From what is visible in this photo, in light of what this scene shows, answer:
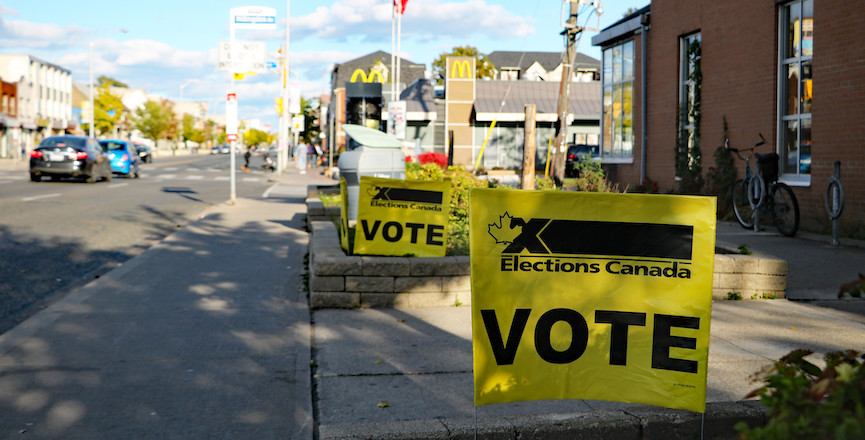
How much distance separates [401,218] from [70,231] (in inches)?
301

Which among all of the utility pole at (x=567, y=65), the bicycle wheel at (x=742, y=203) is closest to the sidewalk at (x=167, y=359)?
the bicycle wheel at (x=742, y=203)

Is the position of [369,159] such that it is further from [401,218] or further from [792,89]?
[792,89]

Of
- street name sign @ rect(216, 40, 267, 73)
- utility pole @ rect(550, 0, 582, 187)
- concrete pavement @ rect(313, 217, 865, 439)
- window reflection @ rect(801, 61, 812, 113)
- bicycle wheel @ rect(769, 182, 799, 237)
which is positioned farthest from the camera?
utility pole @ rect(550, 0, 582, 187)

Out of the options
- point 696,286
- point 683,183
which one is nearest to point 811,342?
point 696,286

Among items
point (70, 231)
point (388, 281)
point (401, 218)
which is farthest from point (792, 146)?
point (70, 231)

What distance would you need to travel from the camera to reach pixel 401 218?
7547 mm

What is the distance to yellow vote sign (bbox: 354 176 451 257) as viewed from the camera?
746 centimetres

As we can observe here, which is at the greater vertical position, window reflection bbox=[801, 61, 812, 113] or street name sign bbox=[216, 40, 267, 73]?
street name sign bbox=[216, 40, 267, 73]

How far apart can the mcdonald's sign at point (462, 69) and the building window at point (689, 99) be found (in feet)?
90.4

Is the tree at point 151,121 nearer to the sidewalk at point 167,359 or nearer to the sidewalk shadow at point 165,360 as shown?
the sidewalk at point 167,359

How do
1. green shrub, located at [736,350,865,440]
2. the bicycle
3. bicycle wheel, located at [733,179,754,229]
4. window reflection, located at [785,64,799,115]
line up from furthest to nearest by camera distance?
1. window reflection, located at [785,64,799,115]
2. bicycle wheel, located at [733,179,754,229]
3. the bicycle
4. green shrub, located at [736,350,865,440]

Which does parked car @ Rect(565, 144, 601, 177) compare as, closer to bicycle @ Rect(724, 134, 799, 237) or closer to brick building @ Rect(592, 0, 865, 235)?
brick building @ Rect(592, 0, 865, 235)

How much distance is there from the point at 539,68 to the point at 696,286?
84.6 meters

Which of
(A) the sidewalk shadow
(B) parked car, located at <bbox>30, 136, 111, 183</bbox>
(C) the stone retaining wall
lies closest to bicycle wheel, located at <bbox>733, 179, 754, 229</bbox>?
(C) the stone retaining wall
